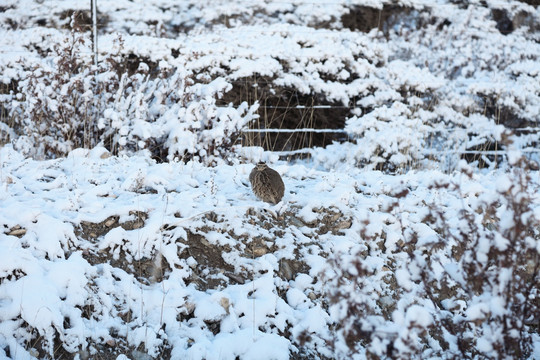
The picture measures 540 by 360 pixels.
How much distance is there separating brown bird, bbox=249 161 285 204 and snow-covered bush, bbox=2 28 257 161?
1.69 m

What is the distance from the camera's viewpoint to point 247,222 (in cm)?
371

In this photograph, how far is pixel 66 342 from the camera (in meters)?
2.70

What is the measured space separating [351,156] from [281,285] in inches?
170

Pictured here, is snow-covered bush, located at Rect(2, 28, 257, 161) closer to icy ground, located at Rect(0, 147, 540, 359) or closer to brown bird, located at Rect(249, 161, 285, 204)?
icy ground, located at Rect(0, 147, 540, 359)

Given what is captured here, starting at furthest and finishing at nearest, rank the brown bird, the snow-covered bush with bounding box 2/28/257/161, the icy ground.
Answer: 1. the snow-covered bush with bounding box 2/28/257/161
2. the brown bird
3. the icy ground

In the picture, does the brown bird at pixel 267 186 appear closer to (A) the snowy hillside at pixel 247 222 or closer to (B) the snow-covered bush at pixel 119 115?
(A) the snowy hillside at pixel 247 222

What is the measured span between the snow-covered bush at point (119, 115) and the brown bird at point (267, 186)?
5.55 ft

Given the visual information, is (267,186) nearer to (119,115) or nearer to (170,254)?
(170,254)

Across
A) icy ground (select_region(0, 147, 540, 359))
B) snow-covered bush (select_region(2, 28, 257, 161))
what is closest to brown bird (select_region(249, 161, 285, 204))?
icy ground (select_region(0, 147, 540, 359))

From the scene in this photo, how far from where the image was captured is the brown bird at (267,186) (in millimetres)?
3838

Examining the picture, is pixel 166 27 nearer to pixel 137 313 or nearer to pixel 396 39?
pixel 396 39

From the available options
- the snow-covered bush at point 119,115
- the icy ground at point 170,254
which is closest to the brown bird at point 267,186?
the icy ground at point 170,254

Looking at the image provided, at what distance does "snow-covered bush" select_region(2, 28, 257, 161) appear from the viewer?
555 cm

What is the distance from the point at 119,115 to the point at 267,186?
2518 millimetres
